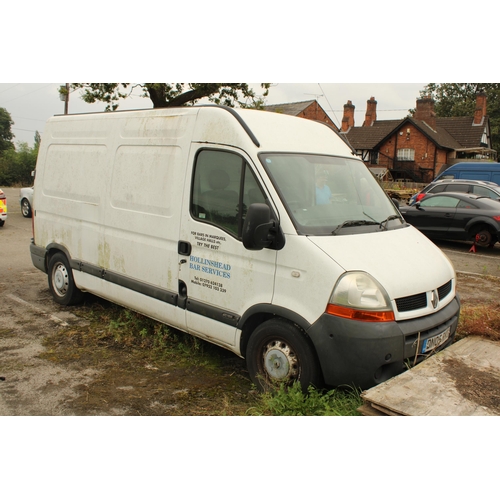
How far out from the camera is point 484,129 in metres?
48.6

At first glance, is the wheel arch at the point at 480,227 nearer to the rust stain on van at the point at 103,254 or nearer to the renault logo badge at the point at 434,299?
the renault logo badge at the point at 434,299

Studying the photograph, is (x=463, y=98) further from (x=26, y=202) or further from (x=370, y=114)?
(x=26, y=202)

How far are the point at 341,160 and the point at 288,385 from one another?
234 cm

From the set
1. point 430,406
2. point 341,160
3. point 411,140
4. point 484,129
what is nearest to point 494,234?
point 341,160

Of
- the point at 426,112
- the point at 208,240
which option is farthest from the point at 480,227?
the point at 426,112

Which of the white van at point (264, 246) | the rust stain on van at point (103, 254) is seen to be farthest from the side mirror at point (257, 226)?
the rust stain on van at point (103, 254)

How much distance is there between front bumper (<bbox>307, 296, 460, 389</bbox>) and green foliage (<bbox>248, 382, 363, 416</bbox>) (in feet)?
0.46

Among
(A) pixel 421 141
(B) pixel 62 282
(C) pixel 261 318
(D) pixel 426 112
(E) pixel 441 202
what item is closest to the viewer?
(C) pixel 261 318

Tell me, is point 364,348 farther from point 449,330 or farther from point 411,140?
point 411,140

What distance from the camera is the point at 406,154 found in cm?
4631

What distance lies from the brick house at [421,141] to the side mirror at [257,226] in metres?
40.4

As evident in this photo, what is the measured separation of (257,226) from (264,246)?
0.79ft

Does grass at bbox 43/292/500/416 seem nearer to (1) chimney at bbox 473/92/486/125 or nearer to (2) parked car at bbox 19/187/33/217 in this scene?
(2) parked car at bbox 19/187/33/217

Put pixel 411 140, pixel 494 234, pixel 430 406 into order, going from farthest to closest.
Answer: pixel 411 140, pixel 494 234, pixel 430 406
